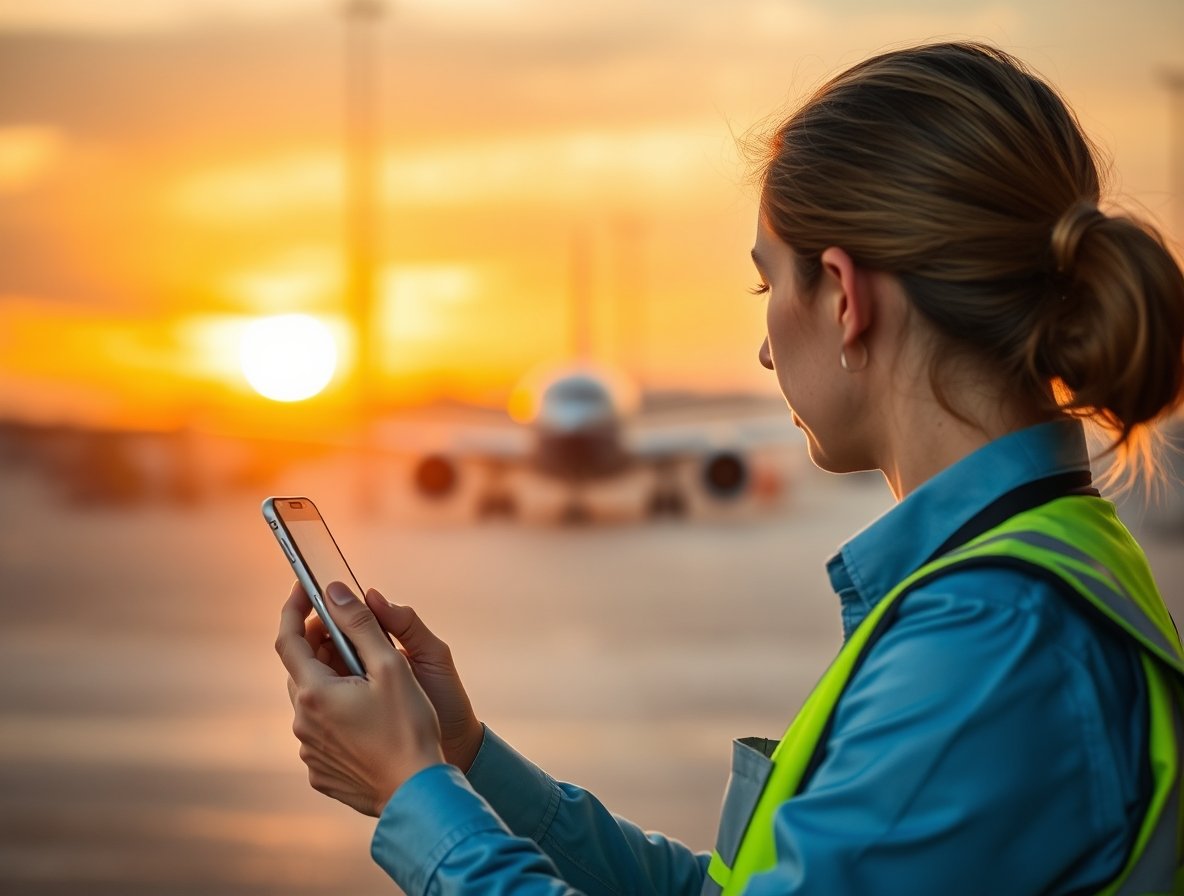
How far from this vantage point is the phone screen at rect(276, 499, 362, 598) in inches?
37.3

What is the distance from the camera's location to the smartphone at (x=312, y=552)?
84 cm

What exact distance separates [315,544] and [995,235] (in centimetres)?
58

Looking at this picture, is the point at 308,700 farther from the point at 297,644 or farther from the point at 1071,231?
the point at 1071,231

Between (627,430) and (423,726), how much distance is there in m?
14.1

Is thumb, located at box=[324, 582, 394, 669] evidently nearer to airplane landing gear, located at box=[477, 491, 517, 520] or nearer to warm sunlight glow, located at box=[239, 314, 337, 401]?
warm sunlight glow, located at box=[239, 314, 337, 401]

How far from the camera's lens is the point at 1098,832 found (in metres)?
0.62

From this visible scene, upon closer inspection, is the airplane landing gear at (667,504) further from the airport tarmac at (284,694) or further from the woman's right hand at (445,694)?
the woman's right hand at (445,694)

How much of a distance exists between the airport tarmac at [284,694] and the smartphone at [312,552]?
1956mm

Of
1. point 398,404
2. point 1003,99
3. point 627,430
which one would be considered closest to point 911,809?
point 1003,99

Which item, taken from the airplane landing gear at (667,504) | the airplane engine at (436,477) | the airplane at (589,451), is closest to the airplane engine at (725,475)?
the airplane at (589,451)

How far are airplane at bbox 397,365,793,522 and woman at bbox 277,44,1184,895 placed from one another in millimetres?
12154

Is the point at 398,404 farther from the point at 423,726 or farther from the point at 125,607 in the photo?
the point at 423,726

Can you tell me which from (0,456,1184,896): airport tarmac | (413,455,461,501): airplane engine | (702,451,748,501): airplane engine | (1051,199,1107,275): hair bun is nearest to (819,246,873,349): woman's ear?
(1051,199,1107,275): hair bun

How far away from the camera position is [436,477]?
13.4 metres
